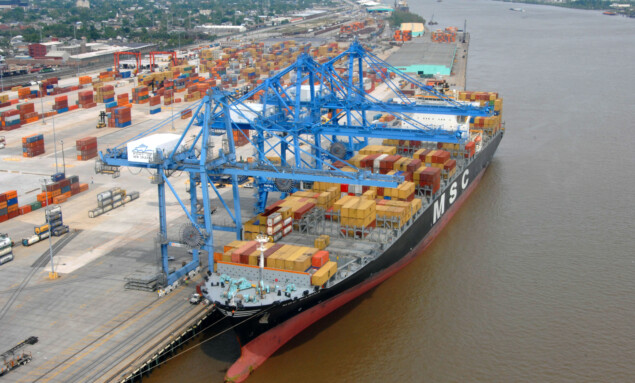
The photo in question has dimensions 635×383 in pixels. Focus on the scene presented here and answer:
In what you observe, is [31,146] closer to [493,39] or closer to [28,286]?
[28,286]

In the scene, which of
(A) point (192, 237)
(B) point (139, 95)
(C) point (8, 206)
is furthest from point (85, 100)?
(A) point (192, 237)

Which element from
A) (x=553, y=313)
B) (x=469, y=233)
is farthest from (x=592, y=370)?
(x=469, y=233)

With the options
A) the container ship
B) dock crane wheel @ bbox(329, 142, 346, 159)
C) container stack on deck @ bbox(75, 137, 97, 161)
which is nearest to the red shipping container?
the container ship

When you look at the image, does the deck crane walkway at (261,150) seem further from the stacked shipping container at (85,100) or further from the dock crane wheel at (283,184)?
the stacked shipping container at (85,100)

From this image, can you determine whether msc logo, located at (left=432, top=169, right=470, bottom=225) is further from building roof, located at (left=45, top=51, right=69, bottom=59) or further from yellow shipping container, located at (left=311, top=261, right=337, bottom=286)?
building roof, located at (left=45, top=51, right=69, bottom=59)

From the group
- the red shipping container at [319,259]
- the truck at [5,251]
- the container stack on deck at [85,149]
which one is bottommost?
the truck at [5,251]

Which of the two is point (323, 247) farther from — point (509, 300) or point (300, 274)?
point (509, 300)

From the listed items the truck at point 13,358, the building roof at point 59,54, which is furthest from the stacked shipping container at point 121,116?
the building roof at point 59,54
